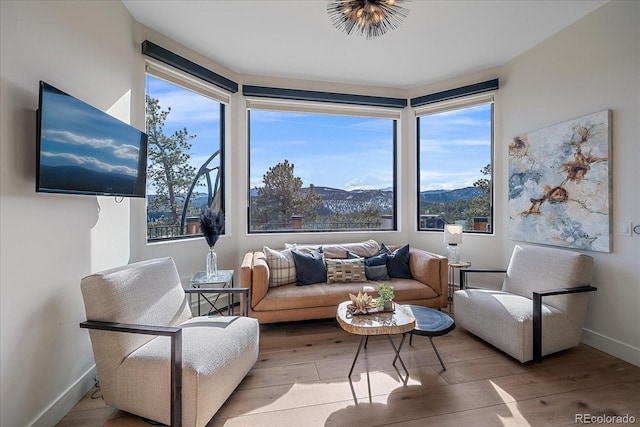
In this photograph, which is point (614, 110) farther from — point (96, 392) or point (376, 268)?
point (96, 392)

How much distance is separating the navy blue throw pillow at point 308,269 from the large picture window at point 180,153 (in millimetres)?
1328

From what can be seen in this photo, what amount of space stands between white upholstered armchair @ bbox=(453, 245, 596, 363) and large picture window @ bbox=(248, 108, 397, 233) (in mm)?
1970

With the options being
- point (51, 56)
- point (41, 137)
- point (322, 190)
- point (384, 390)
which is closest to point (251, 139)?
point (322, 190)

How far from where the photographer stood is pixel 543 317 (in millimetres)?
2373

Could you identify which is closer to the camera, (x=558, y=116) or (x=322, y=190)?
(x=558, y=116)

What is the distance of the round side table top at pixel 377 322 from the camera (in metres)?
2.00

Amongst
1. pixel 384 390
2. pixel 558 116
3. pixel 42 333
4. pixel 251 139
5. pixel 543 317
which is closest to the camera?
pixel 42 333

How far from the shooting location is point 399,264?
11.8ft

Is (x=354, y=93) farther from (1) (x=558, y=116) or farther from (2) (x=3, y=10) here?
(2) (x=3, y=10)

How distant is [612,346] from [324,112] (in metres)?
4.01

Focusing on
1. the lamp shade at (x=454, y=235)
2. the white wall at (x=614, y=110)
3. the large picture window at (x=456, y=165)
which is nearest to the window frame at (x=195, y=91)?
the large picture window at (x=456, y=165)

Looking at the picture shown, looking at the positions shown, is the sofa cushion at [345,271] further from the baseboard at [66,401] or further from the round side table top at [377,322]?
the baseboard at [66,401]

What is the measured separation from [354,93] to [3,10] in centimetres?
352

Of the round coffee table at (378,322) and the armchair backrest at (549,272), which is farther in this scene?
the armchair backrest at (549,272)
